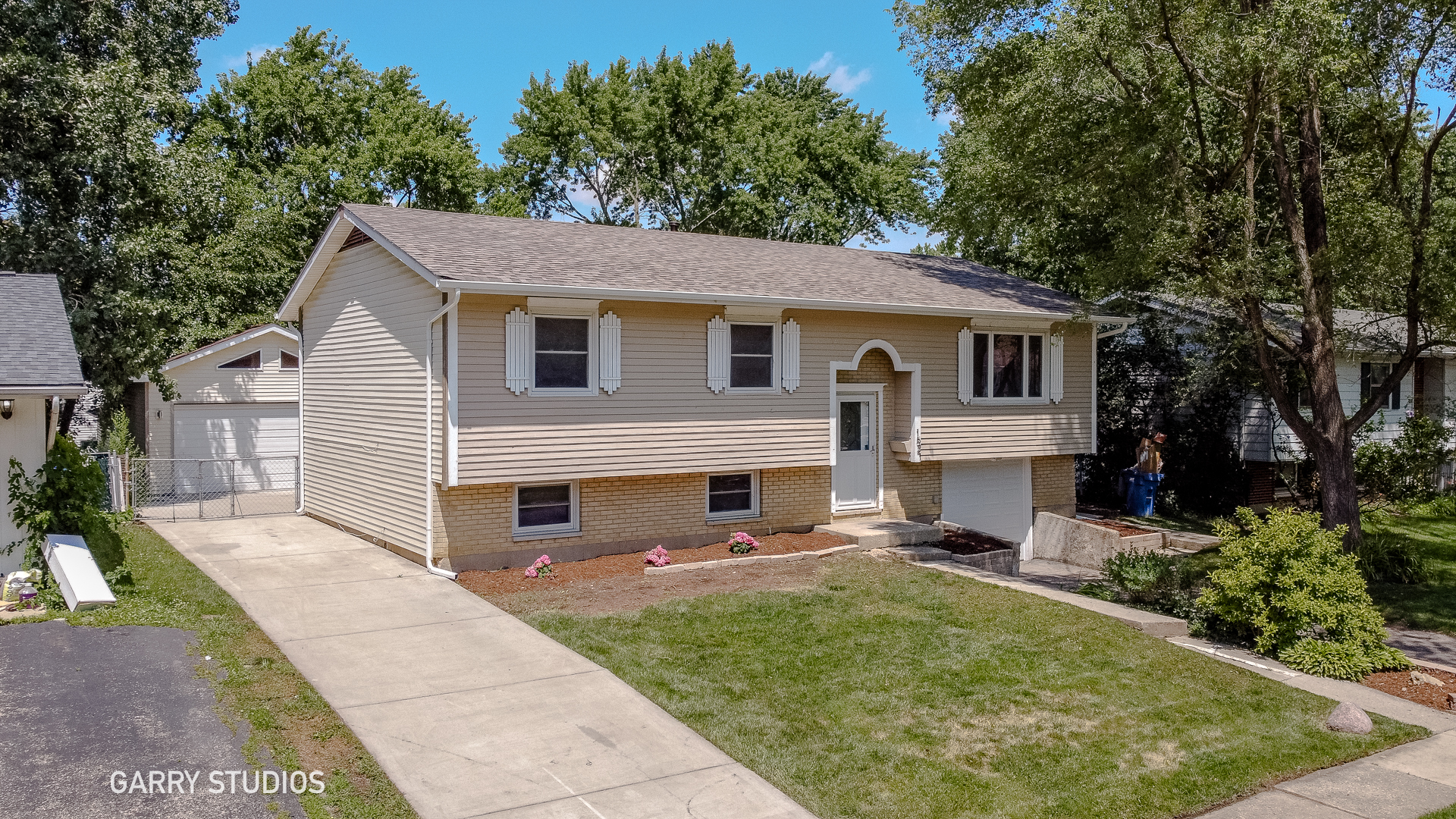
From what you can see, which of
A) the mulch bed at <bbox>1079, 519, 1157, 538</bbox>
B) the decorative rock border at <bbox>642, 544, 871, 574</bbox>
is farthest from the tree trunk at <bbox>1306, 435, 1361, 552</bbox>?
the decorative rock border at <bbox>642, 544, 871, 574</bbox>

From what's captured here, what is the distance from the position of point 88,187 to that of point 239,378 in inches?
188

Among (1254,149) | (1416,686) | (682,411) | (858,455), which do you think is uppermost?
(1254,149)

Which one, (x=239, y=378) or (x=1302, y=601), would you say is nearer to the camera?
(x=1302, y=601)

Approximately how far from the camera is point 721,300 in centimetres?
1413

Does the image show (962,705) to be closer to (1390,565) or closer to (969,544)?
(969,544)

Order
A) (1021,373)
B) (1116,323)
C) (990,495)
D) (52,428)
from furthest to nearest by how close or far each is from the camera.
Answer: (1116,323), (990,495), (1021,373), (52,428)

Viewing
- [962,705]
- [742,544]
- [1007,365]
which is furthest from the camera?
[1007,365]

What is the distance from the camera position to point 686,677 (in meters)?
8.71

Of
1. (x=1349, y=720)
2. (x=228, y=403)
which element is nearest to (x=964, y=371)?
(x=1349, y=720)

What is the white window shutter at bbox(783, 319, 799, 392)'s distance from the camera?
50.1ft

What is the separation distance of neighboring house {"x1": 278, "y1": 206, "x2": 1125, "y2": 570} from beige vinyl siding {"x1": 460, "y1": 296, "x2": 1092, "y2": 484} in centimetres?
3

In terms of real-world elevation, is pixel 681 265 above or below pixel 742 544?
above

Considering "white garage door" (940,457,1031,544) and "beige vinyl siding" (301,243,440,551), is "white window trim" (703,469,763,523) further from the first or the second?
"beige vinyl siding" (301,243,440,551)

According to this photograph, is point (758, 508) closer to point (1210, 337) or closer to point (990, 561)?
point (990, 561)
